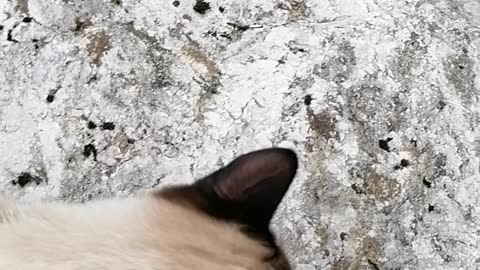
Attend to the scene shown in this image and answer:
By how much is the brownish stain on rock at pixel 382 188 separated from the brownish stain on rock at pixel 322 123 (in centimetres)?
12

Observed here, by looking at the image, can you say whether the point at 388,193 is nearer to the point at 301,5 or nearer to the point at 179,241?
the point at 301,5

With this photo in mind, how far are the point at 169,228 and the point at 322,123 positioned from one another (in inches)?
32.1

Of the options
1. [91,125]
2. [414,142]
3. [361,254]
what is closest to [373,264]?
[361,254]

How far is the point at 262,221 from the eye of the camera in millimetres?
1126

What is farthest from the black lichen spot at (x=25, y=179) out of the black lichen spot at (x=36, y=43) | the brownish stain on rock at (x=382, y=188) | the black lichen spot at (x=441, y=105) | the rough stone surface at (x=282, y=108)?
the black lichen spot at (x=441, y=105)

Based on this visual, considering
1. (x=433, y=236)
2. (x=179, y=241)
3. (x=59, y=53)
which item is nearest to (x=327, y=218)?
(x=433, y=236)

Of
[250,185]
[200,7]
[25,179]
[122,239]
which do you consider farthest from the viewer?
[200,7]

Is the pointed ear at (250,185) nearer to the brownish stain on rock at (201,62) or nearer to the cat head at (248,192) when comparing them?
the cat head at (248,192)

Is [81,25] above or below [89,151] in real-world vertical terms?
above

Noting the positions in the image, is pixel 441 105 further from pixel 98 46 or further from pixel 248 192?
pixel 248 192

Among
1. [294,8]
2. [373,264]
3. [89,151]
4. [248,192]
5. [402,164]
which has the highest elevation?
[248,192]

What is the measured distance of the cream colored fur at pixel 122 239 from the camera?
947 mm

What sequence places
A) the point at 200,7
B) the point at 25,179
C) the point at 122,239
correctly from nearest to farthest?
the point at 122,239, the point at 25,179, the point at 200,7

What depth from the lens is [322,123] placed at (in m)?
1.78
